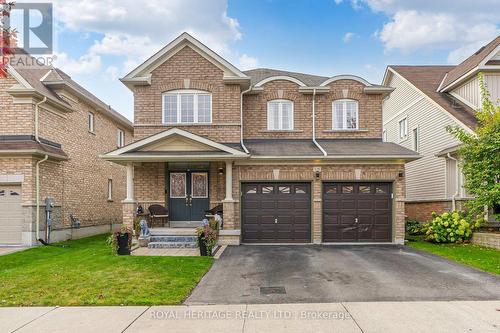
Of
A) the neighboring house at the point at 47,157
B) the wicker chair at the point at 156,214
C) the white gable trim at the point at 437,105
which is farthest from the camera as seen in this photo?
the white gable trim at the point at 437,105

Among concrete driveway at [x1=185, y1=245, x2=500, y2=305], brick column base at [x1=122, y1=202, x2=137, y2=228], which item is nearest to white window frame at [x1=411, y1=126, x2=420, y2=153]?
concrete driveway at [x1=185, y1=245, x2=500, y2=305]

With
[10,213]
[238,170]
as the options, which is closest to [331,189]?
[238,170]

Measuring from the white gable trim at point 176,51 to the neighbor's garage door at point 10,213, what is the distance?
6.11 metres

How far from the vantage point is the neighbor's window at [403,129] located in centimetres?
2075

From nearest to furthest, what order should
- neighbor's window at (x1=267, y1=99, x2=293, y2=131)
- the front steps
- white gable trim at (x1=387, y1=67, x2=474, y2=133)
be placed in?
the front steps < white gable trim at (x1=387, y1=67, x2=474, y2=133) < neighbor's window at (x1=267, y1=99, x2=293, y2=131)

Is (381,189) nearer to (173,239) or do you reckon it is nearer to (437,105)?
(437,105)

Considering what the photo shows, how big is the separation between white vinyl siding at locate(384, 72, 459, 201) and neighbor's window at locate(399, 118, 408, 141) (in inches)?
12.1

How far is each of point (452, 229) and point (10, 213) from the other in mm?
16863

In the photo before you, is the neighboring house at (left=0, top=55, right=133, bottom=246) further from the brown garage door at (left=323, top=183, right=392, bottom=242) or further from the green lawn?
the brown garage door at (left=323, top=183, right=392, bottom=242)

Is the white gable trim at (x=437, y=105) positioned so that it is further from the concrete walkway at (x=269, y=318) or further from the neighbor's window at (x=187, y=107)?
the neighbor's window at (x=187, y=107)

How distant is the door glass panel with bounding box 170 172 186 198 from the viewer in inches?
569

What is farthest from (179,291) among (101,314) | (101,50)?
(101,50)

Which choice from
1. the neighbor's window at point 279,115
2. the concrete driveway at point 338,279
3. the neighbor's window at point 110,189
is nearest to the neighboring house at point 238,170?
the neighbor's window at point 279,115

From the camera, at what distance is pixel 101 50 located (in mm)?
22062
